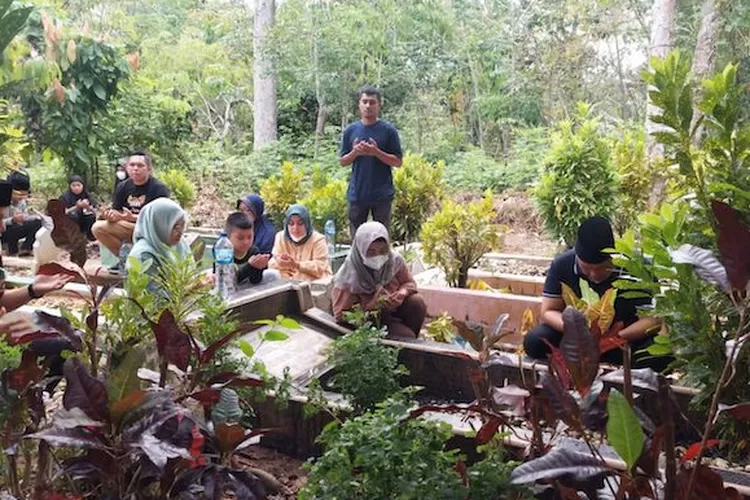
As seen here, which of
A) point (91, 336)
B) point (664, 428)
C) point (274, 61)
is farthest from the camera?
point (274, 61)

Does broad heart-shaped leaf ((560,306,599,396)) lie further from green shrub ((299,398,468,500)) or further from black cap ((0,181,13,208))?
black cap ((0,181,13,208))

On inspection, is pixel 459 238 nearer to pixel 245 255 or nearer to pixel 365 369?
pixel 245 255

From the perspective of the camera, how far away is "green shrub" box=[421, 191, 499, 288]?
5559 mm

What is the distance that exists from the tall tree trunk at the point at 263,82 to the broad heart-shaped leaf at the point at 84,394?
11.4 meters

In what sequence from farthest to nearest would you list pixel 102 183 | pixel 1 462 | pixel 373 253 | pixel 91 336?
pixel 102 183, pixel 373 253, pixel 91 336, pixel 1 462

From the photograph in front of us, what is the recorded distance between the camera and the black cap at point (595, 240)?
329cm

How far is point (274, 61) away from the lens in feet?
40.4

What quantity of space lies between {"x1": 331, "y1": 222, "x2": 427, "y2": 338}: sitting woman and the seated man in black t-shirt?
2.25 ft

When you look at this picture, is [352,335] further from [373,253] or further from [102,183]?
[102,183]

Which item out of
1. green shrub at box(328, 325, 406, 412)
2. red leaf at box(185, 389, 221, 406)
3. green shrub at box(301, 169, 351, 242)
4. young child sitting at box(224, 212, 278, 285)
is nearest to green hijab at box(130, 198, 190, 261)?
young child sitting at box(224, 212, 278, 285)

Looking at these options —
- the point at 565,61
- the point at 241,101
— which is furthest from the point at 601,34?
the point at 241,101

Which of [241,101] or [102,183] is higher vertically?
[241,101]

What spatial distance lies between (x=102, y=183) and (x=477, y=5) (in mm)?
8919

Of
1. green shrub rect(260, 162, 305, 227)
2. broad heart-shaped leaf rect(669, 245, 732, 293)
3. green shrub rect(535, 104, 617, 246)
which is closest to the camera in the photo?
broad heart-shaped leaf rect(669, 245, 732, 293)
